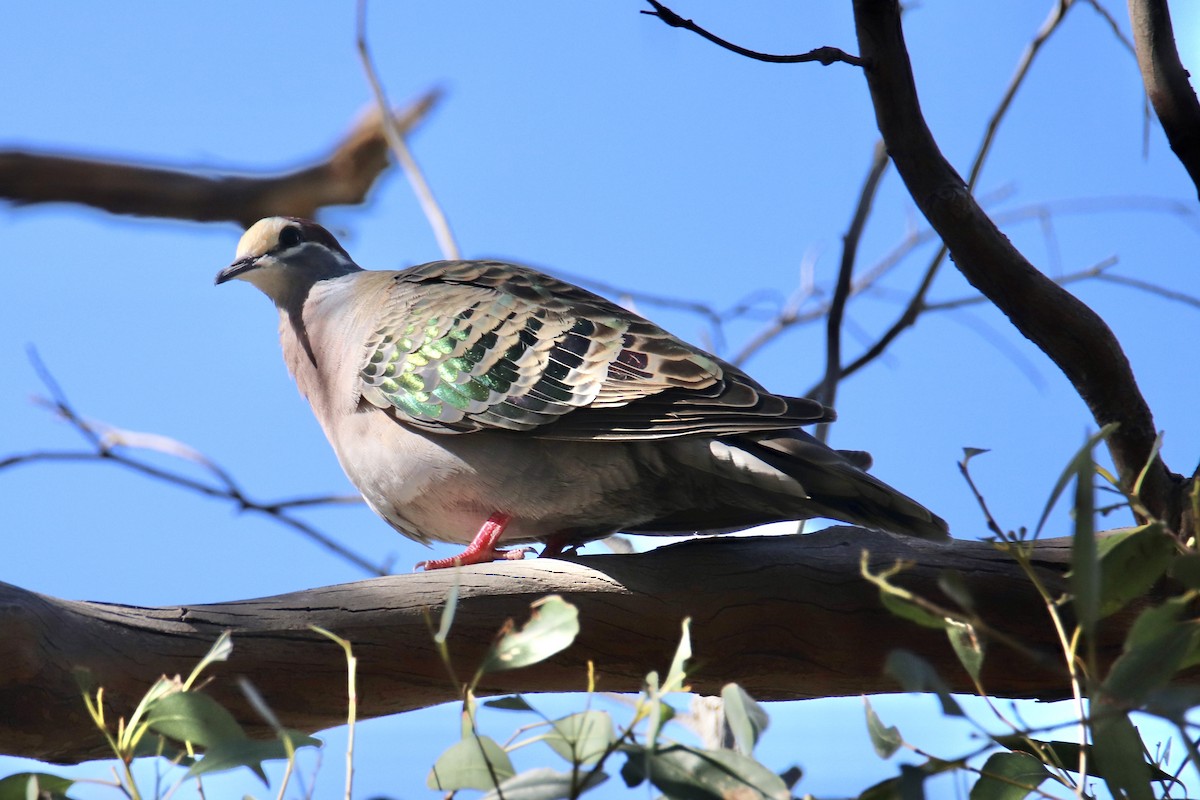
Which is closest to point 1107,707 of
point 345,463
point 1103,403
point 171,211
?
point 1103,403

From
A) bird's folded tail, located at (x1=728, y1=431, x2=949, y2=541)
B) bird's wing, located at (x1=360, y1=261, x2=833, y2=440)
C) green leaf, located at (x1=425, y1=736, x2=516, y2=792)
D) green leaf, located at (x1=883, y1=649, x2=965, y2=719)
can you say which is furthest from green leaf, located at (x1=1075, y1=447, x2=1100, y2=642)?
bird's wing, located at (x1=360, y1=261, x2=833, y2=440)


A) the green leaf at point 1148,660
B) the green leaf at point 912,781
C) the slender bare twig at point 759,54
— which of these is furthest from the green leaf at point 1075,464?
the slender bare twig at point 759,54

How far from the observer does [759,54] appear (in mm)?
1900

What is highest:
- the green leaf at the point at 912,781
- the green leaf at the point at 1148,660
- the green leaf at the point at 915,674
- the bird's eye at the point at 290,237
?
the green leaf at the point at 1148,660

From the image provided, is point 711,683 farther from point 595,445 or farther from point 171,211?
point 171,211

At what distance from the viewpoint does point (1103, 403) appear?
2.16 metres

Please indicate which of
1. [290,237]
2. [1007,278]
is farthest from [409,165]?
[1007,278]

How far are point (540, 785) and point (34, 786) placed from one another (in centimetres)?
51

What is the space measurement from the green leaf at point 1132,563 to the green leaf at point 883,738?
23 centimetres

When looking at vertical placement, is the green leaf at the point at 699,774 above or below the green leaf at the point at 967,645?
below

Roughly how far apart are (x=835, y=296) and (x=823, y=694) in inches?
45.3

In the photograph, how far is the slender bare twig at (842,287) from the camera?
291cm

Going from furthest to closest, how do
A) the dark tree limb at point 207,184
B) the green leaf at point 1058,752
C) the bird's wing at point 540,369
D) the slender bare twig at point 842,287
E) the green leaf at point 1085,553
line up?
the dark tree limb at point 207,184, the slender bare twig at point 842,287, the bird's wing at point 540,369, the green leaf at point 1058,752, the green leaf at point 1085,553

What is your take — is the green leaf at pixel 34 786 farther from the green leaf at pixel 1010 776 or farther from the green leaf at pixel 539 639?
the green leaf at pixel 1010 776
